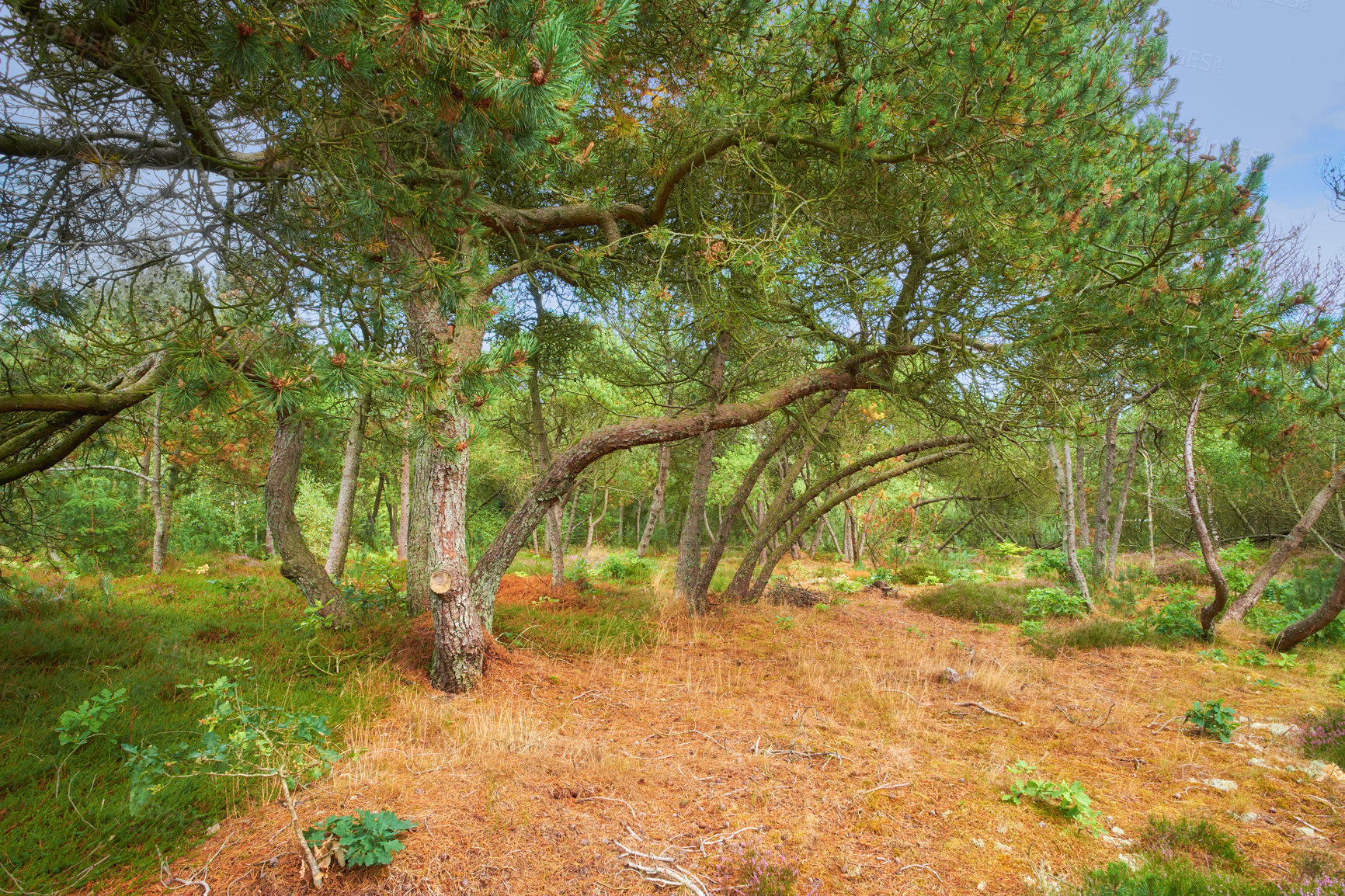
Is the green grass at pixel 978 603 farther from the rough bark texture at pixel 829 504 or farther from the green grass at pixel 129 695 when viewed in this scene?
the green grass at pixel 129 695

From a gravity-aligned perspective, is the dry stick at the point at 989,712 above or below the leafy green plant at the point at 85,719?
below

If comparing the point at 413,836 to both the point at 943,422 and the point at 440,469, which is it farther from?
the point at 943,422

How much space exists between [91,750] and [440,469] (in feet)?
8.62

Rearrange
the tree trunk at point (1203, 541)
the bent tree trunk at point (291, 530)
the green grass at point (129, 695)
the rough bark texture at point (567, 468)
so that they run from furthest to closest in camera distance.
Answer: the tree trunk at point (1203, 541), the bent tree trunk at point (291, 530), the rough bark texture at point (567, 468), the green grass at point (129, 695)

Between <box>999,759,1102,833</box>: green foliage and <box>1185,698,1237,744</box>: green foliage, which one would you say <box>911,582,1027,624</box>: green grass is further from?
<box>999,759,1102,833</box>: green foliage

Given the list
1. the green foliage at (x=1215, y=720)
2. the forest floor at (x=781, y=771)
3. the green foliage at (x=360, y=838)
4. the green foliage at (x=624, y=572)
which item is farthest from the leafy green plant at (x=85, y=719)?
the green foliage at (x=624, y=572)

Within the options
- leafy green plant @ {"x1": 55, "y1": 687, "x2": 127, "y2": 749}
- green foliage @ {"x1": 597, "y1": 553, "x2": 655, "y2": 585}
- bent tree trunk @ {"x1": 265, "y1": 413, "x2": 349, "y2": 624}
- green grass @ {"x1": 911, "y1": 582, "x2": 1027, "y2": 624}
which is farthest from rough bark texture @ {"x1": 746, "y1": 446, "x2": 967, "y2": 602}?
leafy green plant @ {"x1": 55, "y1": 687, "x2": 127, "y2": 749}

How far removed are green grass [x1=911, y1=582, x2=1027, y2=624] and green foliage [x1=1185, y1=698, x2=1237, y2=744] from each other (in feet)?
18.2

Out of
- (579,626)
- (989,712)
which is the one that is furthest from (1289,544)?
(579,626)

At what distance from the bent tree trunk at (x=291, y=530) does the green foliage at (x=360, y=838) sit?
3.57 metres

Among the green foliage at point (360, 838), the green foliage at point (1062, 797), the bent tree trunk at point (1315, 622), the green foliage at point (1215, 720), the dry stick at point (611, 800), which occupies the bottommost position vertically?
the dry stick at point (611, 800)

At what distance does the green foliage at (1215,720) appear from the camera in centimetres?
465

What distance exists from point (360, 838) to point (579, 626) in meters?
4.65

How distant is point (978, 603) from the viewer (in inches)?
424
